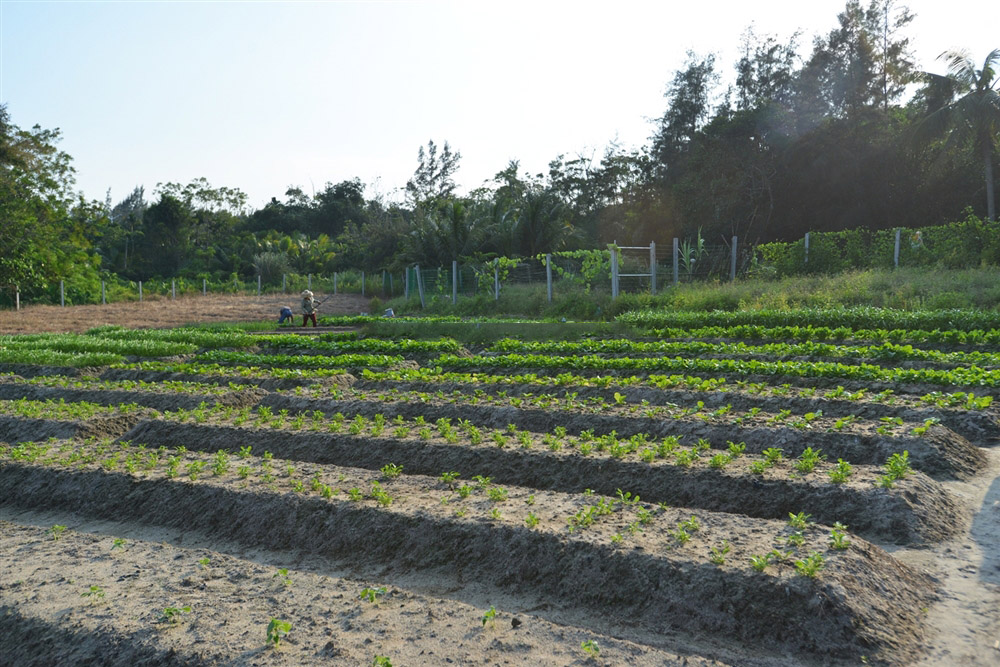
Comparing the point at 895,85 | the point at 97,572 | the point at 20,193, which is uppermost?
the point at 895,85

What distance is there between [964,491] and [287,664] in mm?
5394

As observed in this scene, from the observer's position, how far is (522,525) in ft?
15.5

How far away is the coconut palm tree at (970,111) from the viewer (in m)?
25.2

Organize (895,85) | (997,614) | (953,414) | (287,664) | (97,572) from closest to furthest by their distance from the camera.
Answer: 1. (287,664)
2. (997,614)
3. (97,572)
4. (953,414)
5. (895,85)

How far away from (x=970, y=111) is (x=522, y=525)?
27761 mm

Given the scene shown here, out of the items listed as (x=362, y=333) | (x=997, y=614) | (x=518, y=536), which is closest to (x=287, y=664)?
(x=518, y=536)

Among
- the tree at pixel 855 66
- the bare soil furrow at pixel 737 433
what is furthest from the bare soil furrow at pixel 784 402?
the tree at pixel 855 66

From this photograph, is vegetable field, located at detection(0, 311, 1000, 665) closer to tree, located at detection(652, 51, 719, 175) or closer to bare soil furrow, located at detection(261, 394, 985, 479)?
bare soil furrow, located at detection(261, 394, 985, 479)

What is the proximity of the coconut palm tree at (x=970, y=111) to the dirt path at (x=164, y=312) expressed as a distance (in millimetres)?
23437

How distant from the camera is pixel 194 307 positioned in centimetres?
3189

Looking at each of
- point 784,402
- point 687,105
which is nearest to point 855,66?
point 687,105

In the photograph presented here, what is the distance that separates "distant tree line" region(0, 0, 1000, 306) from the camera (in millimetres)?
27484

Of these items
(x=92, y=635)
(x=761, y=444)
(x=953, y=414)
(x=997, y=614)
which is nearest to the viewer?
(x=92, y=635)

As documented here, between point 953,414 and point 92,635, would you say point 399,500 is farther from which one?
point 953,414
